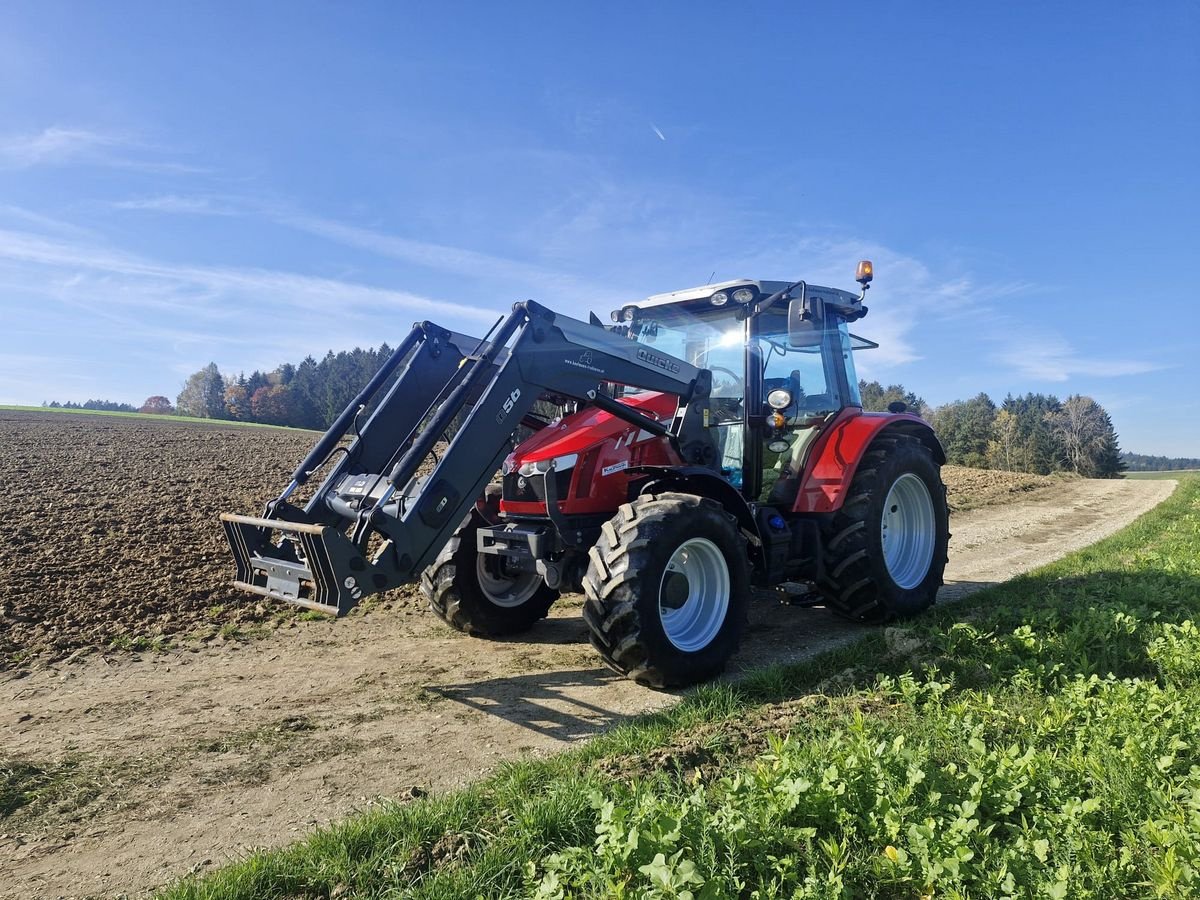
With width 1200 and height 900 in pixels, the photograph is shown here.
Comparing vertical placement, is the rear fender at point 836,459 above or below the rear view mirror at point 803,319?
below

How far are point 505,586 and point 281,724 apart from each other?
7.14ft

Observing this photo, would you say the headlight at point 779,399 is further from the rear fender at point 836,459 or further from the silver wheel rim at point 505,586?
the silver wheel rim at point 505,586

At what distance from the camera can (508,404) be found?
15.4 feet

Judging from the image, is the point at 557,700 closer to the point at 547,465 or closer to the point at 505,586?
the point at 547,465

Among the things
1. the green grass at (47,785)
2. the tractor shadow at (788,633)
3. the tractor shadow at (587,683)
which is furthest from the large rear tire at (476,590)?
the green grass at (47,785)

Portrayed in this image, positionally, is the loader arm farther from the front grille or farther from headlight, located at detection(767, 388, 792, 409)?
headlight, located at detection(767, 388, 792, 409)

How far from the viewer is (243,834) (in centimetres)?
307

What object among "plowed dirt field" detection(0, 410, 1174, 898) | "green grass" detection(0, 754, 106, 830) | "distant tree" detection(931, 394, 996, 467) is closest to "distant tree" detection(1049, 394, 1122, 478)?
"distant tree" detection(931, 394, 996, 467)

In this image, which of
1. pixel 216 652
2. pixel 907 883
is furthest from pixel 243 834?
pixel 216 652

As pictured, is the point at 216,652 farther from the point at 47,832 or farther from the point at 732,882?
the point at 732,882

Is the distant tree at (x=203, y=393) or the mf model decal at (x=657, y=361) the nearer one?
the mf model decal at (x=657, y=361)

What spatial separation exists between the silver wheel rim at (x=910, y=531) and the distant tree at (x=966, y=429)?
62347 mm

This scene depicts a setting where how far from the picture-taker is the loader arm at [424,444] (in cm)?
425

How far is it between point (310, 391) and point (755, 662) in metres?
80.6
